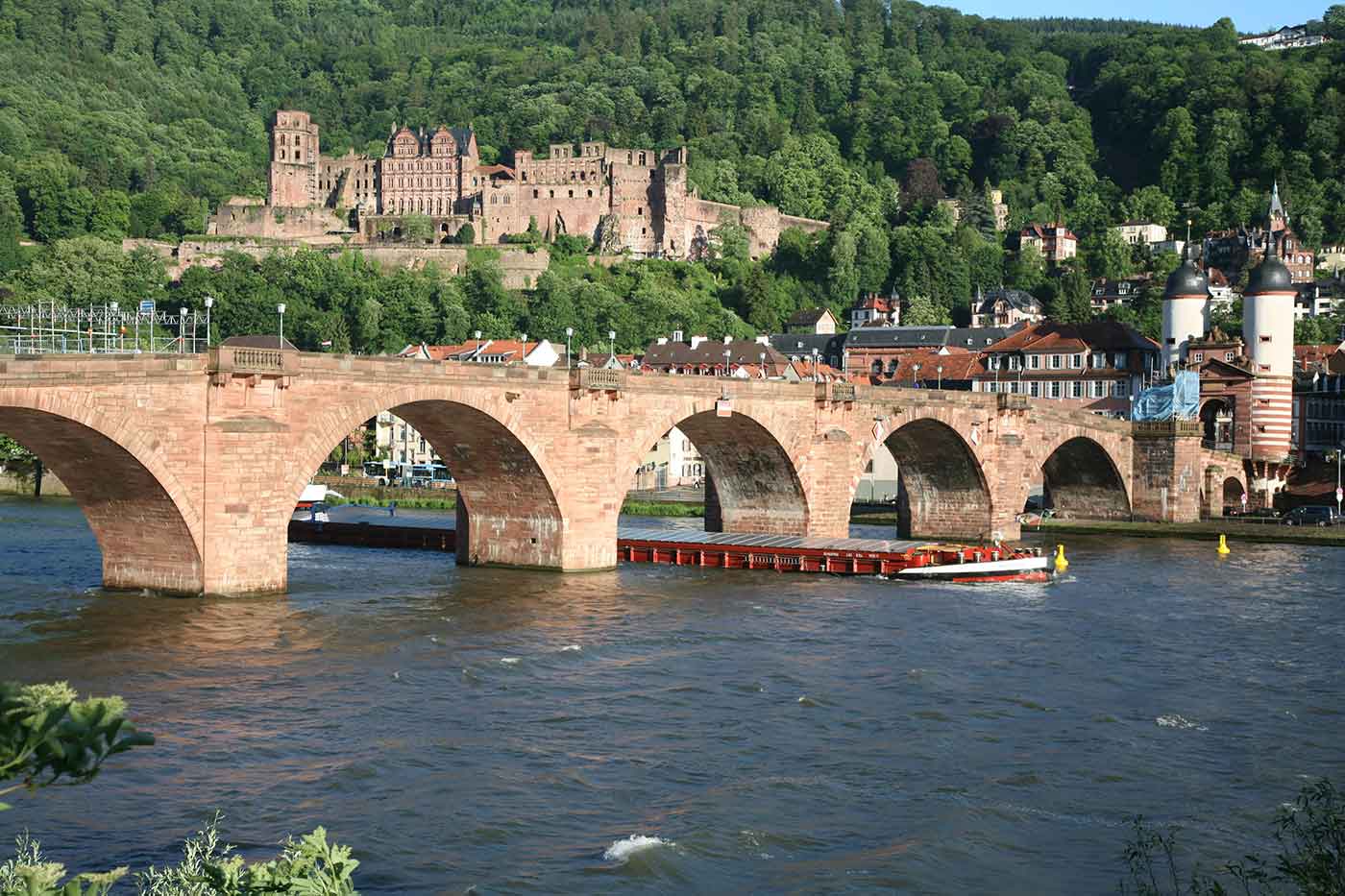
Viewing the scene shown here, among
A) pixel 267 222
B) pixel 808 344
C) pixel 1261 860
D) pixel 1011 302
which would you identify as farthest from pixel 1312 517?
pixel 267 222

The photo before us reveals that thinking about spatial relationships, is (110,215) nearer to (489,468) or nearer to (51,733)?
(489,468)

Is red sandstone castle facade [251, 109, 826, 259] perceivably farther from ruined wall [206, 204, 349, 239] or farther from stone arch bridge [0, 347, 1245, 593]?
stone arch bridge [0, 347, 1245, 593]

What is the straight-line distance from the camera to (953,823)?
25125 millimetres

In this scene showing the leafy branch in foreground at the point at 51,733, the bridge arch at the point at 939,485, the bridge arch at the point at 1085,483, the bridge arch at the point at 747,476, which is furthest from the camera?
the bridge arch at the point at 1085,483

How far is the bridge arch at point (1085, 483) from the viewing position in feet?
268

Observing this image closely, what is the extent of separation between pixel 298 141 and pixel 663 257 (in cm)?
4946

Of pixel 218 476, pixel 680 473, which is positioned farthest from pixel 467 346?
pixel 218 476

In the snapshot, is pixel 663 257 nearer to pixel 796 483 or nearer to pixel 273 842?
pixel 796 483

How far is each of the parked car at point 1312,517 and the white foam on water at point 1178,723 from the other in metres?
48.8

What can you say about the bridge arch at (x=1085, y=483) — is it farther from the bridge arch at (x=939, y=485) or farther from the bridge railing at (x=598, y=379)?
the bridge railing at (x=598, y=379)

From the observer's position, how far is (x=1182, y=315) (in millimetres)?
94062

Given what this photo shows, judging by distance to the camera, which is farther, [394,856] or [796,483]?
[796,483]

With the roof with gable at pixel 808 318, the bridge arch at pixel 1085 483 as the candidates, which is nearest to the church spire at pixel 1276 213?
the roof with gable at pixel 808 318

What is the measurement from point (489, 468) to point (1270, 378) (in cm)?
5547
